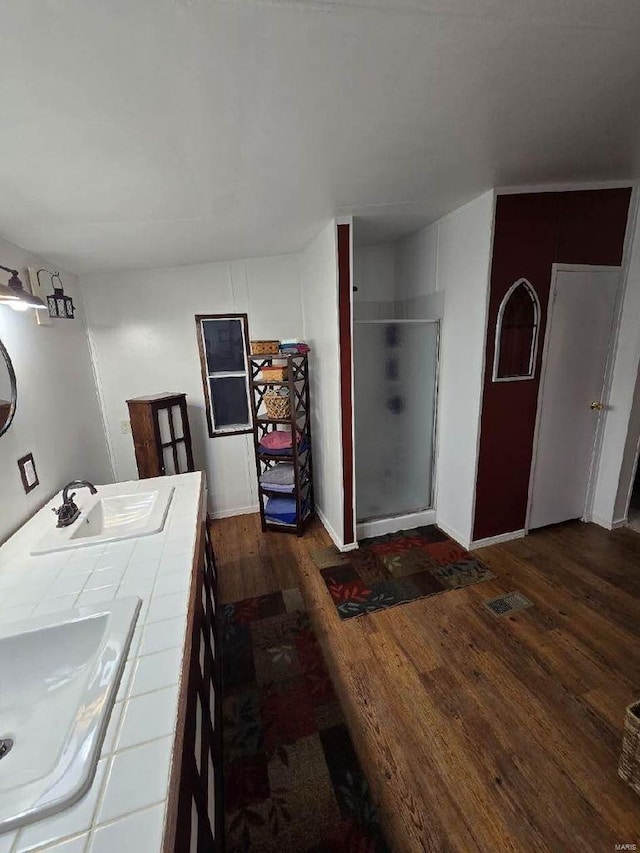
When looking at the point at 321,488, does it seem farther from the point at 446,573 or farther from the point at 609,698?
the point at 609,698

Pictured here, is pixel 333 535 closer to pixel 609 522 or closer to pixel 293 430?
pixel 293 430

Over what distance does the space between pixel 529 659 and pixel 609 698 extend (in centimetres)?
30

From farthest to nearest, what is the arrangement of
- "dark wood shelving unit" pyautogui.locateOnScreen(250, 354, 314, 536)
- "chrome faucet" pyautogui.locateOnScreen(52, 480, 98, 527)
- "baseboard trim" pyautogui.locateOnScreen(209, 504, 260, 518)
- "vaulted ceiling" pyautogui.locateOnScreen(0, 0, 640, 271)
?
"baseboard trim" pyautogui.locateOnScreen(209, 504, 260, 518) < "dark wood shelving unit" pyautogui.locateOnScreen(250, 354, 314, 536) < "chrome faucet" pyautogui.locateOnScreen(52, 480, 98, 527) < "vaulted ceiling" pyautogui.locateOnScreen(0, 0, 640, 271)

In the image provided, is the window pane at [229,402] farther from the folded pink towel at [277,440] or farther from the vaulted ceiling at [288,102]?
the vaulted ceiling at [288,102]

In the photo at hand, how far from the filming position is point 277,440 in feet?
9.14

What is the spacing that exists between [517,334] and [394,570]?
1.77 metres

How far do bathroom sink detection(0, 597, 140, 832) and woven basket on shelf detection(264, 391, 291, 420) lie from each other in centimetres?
181

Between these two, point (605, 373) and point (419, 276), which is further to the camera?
point (419, 276)

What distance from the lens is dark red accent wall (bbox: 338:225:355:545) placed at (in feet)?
6.96

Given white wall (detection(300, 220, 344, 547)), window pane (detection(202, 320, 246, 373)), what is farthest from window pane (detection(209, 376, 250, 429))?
white wall (detection(300, 220, 344, 547))

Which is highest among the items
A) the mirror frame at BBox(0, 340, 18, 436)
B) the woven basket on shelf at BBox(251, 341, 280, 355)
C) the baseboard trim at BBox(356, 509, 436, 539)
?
the woven basket on shelf at BBox(251, 341, 280, 355)

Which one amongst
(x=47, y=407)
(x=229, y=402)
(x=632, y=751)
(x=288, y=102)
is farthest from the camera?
(x=229, y=402)

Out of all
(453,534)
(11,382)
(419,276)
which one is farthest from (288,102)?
(453,534)

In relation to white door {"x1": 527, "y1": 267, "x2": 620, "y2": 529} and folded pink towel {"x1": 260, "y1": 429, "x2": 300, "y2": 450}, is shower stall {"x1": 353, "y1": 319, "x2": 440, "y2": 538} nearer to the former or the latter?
folded pink towel {"x1": 260, "y1": 429, "x2": 300, "y2": 450}
